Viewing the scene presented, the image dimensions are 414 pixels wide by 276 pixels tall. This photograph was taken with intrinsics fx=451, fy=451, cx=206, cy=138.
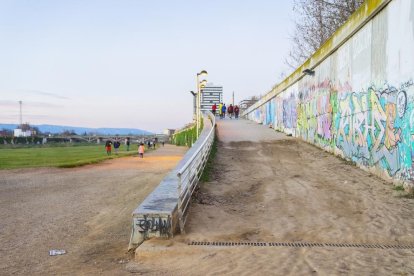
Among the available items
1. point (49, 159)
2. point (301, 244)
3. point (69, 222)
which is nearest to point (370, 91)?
point (301, 244)

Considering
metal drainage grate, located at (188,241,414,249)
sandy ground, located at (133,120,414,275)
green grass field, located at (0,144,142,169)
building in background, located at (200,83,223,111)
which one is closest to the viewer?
sandy ground, located at (133,120,414,275)

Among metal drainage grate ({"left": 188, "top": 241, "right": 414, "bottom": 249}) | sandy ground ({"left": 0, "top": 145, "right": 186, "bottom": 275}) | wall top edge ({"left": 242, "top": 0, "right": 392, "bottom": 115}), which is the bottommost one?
sandy ground ({"left": 0, "top": 145, "right": 186, "bottom": 275})

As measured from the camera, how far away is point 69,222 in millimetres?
11086

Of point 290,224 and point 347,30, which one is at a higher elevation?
point 347,30

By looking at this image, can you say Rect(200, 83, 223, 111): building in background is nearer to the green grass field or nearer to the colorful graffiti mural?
the green grass field

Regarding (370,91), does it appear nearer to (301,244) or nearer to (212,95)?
(301,244)

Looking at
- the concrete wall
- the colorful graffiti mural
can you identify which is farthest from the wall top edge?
the colorful graffiti mural

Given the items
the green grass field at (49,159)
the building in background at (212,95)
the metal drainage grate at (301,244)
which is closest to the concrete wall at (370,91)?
the metal drainage grate at (301,244)

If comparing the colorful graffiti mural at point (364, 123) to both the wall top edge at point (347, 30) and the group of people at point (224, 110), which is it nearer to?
the wall top edge at point (347, 30)

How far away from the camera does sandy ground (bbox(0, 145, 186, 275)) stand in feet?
23.7

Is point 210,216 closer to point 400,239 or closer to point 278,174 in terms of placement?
point 400,239

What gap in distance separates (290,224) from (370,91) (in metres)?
6.36

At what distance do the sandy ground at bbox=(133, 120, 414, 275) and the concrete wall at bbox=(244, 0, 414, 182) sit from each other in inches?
33.3

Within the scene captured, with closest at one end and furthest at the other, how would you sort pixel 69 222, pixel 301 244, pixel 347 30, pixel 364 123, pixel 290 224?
pixel 301 244, pixel 290 224, pixel 69 222, pixel 364 123, pixel 347 30
